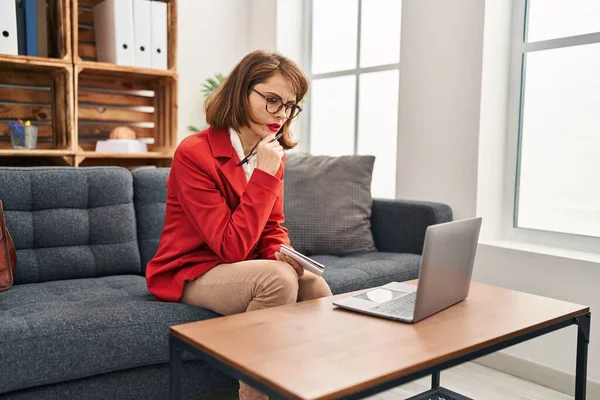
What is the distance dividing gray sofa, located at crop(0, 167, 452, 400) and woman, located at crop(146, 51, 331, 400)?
121 millimetres

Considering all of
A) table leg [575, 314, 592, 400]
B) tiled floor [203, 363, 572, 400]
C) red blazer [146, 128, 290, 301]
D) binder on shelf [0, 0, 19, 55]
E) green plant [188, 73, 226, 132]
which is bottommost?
tiled floor [203, 363, 572, 400]

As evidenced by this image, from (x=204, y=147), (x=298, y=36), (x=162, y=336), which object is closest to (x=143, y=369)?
(x=162, y=336)

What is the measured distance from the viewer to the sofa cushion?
2.61m

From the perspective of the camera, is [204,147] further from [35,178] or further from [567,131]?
[567,131]

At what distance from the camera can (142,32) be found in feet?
9.98

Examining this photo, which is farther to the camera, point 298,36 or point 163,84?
point 298,36

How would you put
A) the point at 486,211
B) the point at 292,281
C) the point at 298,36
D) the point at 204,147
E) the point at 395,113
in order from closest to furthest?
1. the point at 292,281
2. the point at 204,147
3. the point at 486,211
4. the point at 395,113
5. the point at 298,36

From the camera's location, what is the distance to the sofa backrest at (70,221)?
2.10 metres

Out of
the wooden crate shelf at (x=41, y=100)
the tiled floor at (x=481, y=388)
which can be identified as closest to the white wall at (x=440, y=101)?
the tiled floor at (x=481, y=388)

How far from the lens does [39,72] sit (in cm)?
298

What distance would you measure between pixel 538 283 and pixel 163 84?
218cm

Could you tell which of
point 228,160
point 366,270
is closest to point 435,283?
point 228,160

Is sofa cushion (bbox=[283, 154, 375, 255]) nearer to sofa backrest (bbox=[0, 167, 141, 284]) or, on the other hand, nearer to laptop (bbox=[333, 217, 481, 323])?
sofa backrest (bbox=[0, 167, 141, 284])

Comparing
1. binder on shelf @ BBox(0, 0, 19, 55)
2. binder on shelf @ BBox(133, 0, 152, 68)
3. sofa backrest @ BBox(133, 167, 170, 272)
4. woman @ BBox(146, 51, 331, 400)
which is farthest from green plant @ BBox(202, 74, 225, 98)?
woman @ BBox(146, 51, 331, 400)
